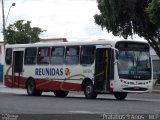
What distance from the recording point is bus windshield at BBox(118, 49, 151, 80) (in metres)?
28.8

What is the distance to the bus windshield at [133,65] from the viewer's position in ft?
94.4

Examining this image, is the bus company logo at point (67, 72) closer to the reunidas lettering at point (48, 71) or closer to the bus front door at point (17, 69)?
the reunidas lettering at point (48, 71)

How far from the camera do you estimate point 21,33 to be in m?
89.0

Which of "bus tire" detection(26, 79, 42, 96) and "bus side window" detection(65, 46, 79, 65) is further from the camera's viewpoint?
"bus tire" detection(26, 79, 42, 96)

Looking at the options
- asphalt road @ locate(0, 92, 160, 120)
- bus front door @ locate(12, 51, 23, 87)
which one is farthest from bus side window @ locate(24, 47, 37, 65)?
asphalt road @ locate(0, 92, 160, 120)

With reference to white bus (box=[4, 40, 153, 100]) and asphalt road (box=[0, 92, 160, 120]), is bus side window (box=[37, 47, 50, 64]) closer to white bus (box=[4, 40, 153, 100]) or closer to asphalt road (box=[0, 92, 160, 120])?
white bus (box=[4, 40, 153, 100])

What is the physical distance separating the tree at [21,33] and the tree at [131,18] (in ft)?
112

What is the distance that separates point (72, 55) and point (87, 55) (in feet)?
4.53

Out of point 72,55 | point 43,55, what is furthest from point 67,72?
point 43,55

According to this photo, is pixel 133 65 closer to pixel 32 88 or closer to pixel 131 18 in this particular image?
pixel 32 88

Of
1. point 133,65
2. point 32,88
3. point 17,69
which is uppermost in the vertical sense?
point 133,65

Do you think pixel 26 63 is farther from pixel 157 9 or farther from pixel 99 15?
pixel 99 15

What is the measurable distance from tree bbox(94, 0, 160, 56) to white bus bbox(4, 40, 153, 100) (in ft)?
49.3

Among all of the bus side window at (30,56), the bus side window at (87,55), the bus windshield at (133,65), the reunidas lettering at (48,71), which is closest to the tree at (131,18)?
the bus side window at (30,56)
